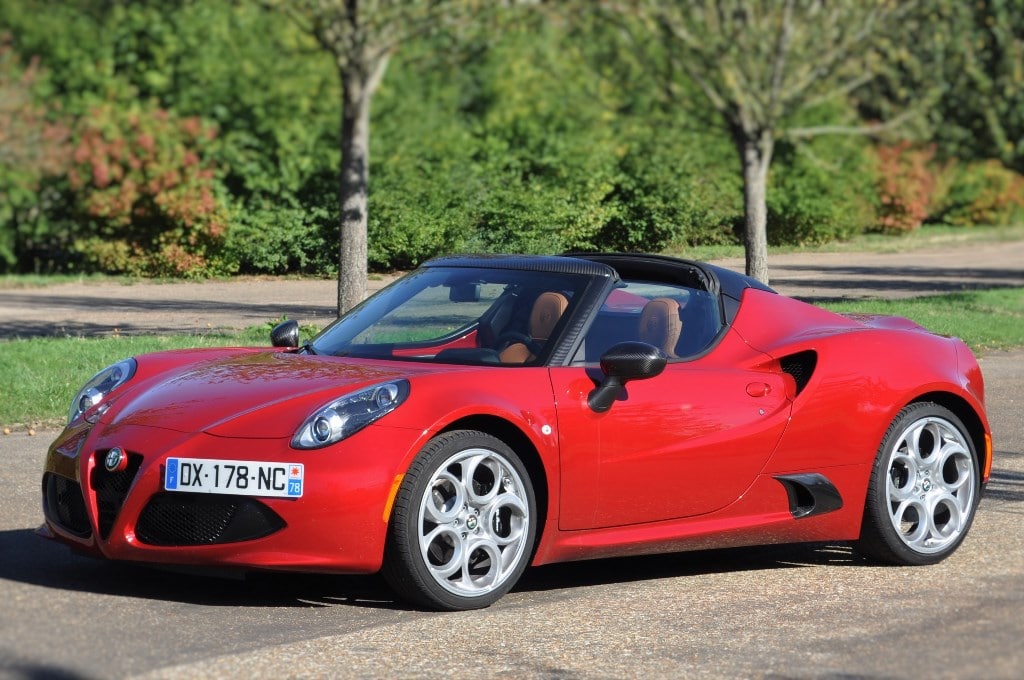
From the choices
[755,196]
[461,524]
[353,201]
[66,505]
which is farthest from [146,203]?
[461,524]

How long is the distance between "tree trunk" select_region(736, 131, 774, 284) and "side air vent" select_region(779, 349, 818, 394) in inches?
495

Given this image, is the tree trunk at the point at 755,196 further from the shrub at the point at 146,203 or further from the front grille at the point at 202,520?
the front grille at the point at 202,520

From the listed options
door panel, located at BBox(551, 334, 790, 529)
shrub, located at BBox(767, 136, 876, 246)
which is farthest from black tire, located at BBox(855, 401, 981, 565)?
shrub, located at BBox(767, 136, 876, 246)

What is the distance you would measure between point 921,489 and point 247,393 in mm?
2873

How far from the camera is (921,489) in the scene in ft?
22.7

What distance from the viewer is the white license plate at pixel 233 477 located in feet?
18.3

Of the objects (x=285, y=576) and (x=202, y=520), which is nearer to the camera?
(x=202, y=520)

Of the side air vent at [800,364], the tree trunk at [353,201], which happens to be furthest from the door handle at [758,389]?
the tree trunk at [353,201]

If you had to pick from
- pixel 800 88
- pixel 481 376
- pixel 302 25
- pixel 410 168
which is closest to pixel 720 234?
pixel 410 168

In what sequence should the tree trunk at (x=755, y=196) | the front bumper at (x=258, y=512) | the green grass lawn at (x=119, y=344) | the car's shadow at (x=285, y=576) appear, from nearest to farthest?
the front bumper at (x=258, y=512)
the car's shadow at (x=285, y=576)
the green grass lawn at (x=119, y=344)
the tree trunk at (x=755, y=196)

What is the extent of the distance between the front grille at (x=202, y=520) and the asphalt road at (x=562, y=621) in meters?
0.27

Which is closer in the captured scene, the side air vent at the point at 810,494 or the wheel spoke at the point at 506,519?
the wheel spoke at the point at 506,519

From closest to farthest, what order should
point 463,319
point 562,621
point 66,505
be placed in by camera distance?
point 562,621, point 66,505, point 463,319

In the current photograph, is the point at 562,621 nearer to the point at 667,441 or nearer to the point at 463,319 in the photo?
the point at 667,441
